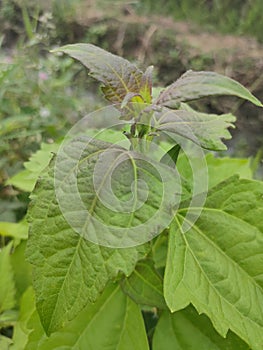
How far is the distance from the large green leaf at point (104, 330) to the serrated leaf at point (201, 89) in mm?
233

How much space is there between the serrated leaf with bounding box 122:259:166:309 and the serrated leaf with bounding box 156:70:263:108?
0.19 m

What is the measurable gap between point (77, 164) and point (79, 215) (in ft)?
0.15

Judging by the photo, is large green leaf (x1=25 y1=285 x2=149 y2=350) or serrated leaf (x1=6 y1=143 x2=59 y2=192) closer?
large green leaf (x1=25 y1=285 x2=149 y2=350)

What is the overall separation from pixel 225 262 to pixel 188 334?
0.10 meters

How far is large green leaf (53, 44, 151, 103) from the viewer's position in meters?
0.48

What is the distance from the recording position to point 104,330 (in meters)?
0.56

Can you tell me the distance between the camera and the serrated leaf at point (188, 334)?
0.54 m

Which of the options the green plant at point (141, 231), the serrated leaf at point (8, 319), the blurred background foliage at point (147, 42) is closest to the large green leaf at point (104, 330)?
the green plant at point (141, 231)

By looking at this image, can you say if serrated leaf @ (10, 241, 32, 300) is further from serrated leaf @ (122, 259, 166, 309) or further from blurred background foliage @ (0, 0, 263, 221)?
blurred background foliage @ (0, 0, 263, 221)

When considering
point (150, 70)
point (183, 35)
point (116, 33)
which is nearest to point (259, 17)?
point (183, 35)

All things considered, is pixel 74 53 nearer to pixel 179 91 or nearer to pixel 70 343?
pixel 179 91

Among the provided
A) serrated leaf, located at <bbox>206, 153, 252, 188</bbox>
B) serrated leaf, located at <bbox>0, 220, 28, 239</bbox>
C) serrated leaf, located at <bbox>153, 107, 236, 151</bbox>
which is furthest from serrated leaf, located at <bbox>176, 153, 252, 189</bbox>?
serrated leaf, located at <bbox>0, 220, 28, 239</bbox>

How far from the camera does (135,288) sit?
566mm

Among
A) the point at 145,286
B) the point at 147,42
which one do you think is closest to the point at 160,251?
the point at 145,286
